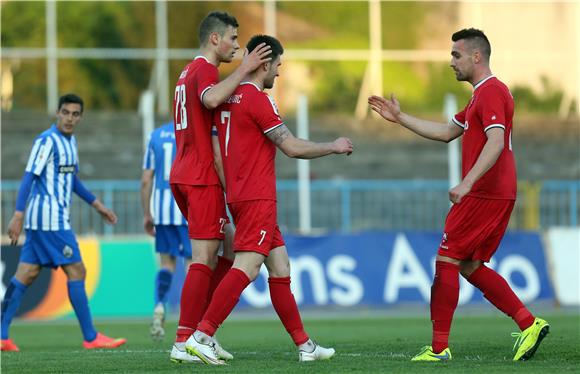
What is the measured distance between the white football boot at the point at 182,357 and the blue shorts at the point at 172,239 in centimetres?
388

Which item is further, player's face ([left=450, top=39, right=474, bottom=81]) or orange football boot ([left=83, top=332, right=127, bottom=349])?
orange football boot ([left=83, top=332, right=127, bottom=349])

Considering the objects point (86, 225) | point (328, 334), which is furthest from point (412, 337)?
point (86, 225)

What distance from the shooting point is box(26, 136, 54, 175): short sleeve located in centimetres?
1166

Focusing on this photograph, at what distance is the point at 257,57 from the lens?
896 cm

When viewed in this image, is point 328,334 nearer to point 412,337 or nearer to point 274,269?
point 412,337

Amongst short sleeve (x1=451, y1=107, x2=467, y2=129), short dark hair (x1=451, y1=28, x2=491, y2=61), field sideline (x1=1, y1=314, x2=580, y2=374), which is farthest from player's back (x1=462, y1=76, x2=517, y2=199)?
field sideline (x1=1, y1=314, x2=580, y2=374)

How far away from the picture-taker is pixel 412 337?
39.9 ft

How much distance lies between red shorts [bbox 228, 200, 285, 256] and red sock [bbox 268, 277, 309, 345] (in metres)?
0.26

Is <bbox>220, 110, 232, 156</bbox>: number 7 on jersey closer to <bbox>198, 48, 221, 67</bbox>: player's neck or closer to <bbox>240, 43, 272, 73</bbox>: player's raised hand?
<bbox>240, 43, 272, 73</bbox>: player's raised hand

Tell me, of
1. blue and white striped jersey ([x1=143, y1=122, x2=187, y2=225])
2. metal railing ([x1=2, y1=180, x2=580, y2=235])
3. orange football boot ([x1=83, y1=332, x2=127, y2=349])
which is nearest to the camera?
orange football boot ([x1=83, y1=332, x2=127, y2=349])

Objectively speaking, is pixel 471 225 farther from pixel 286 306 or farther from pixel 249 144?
pixel 249 144

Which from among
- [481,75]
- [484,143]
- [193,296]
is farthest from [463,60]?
[193,296]

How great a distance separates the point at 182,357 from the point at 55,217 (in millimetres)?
3264

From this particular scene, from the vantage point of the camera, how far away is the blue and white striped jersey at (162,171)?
1294cm
